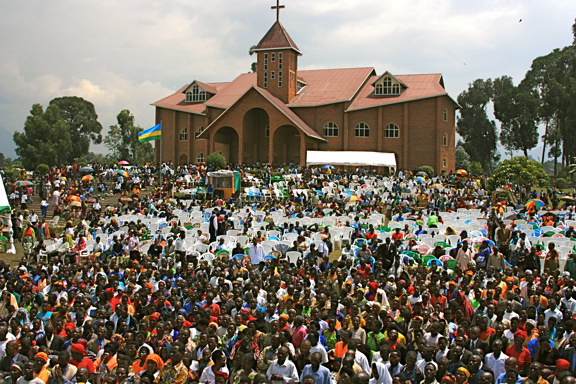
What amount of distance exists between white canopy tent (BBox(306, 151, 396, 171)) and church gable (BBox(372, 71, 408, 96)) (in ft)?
21.7

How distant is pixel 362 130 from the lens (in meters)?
46.5

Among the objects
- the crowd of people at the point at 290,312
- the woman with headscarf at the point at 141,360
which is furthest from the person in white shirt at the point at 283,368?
the woman with headscarf at the point at 141,360

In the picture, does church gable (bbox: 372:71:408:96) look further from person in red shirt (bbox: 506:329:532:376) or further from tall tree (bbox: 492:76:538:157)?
person in red shirt (bbox: 506:329:532:376)

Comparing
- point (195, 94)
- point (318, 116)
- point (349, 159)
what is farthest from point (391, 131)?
point (195, 94)

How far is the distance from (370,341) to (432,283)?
253 cm

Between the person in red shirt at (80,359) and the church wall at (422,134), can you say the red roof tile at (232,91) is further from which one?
the person in red shirt at (80,359)

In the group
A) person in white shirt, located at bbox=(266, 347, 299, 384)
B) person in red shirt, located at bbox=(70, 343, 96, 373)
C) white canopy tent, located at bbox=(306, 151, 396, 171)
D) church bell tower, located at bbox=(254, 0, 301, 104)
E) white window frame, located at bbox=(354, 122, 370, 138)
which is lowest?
person in red shirt, located at bbox=(70, 343, 96, 373)

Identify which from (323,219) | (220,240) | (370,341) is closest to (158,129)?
(323,219)

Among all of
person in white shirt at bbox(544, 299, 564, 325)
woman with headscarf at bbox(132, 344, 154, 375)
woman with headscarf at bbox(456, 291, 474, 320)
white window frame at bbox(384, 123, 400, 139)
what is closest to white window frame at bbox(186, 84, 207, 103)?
white window frame at bbox(384, 123, 400, 139)

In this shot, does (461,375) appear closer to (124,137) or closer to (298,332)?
(298,332)

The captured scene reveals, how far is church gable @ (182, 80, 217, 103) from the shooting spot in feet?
171

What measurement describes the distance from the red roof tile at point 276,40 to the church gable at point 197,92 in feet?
20.4

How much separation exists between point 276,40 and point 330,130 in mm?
8268

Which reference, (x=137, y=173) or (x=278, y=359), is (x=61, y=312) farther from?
(x=137, y=173)
